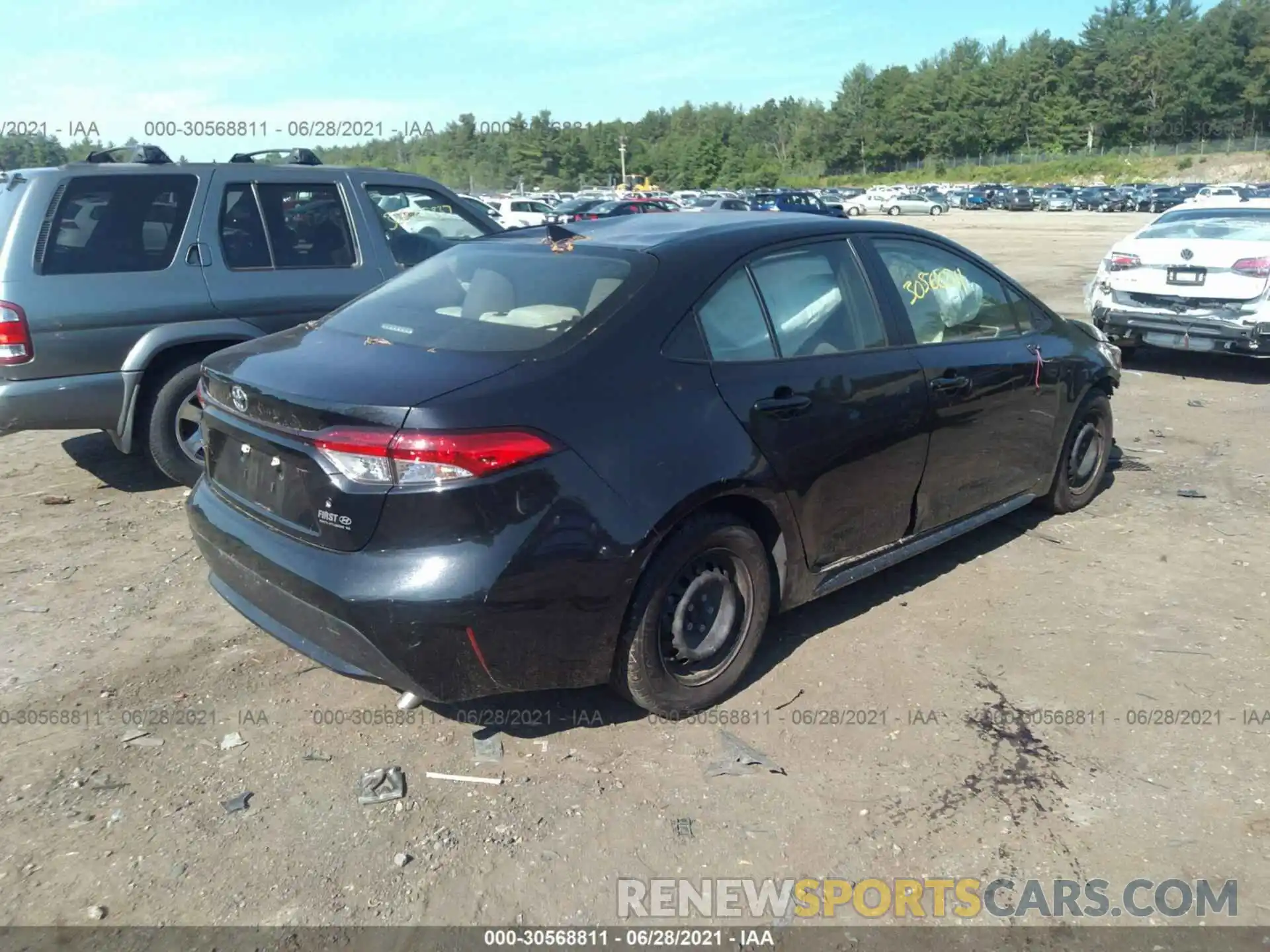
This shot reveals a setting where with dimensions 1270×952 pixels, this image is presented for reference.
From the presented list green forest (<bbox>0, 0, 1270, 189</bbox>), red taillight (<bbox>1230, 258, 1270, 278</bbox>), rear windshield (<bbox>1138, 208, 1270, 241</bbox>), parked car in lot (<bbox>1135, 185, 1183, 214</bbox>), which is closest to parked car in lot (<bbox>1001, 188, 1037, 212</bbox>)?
parked car in lot (<bbox>1135, 185, 1183, 214</bbox>)

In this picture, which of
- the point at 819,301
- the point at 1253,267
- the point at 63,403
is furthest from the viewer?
the point at 1253,267

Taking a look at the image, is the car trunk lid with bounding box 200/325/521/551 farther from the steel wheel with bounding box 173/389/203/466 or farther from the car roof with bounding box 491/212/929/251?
the steel wheel with bounding box 173/389/203/466

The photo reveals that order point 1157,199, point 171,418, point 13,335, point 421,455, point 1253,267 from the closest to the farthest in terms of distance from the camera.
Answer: point 421,455
point 13,335
point 171,418
point 1253,267
point 1157,199

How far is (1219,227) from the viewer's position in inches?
382

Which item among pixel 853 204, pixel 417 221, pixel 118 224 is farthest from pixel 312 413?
pixel 853 204

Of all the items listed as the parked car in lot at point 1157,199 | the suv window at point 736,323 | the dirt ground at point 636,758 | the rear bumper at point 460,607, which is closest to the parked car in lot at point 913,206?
the parked car in lot at point 1157,199

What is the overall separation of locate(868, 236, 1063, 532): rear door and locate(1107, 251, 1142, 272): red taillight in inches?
208

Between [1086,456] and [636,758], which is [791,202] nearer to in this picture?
[1086,456]

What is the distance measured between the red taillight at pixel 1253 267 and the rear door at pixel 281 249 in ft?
24.1

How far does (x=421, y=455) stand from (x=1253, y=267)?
8.58m

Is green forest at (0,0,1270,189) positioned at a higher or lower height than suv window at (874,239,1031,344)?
higher

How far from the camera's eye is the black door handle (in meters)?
3.61

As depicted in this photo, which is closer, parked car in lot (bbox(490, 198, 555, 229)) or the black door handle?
the black door handle

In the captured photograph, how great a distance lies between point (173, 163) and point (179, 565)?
Result: 258 cm
